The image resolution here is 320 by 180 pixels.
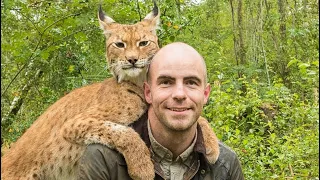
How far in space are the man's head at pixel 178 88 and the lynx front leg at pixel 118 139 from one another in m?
0.36

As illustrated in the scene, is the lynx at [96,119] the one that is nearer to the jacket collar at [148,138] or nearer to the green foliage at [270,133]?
the jacket collar at [148,138]

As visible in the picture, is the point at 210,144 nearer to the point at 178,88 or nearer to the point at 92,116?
the point at 178,88

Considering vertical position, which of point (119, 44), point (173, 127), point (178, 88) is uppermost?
point (119, 44)

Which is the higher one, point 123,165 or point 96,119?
point 96,119

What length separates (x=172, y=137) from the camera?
316 cm

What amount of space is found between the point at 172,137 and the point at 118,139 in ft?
1.69

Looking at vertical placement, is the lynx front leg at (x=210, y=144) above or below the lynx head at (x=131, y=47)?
below

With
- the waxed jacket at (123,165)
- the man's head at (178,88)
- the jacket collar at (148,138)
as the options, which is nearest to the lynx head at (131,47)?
the jacket collar at (148,138)

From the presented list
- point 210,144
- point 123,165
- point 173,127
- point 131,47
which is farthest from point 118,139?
point 131,47

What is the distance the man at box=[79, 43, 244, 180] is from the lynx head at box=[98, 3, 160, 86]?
0.65m

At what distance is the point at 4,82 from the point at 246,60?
1024 centimetres

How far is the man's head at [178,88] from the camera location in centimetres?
303

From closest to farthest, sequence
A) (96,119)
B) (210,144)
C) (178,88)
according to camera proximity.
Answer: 1. (178,88)
2. (210,144)
3. (96,119)

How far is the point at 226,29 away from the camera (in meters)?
17.9
